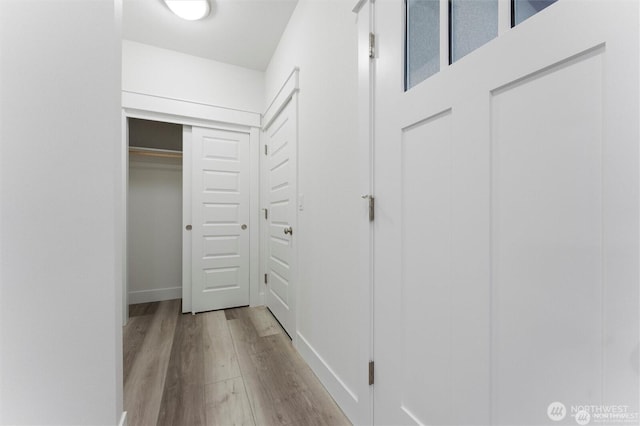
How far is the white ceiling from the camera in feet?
6.66

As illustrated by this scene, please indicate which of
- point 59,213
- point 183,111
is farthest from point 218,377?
point 183,111

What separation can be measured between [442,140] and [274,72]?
220 cm

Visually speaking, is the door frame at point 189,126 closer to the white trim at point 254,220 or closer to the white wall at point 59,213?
the white trim at point 254,220

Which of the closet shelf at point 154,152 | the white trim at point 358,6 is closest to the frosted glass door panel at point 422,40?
the white trim at point 358,6

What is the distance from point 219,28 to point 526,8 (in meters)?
2.35

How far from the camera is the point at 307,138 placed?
181 centimetres

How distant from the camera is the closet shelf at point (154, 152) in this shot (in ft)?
9.35

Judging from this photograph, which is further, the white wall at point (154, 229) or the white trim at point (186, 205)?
the white wall at point (154, 229)

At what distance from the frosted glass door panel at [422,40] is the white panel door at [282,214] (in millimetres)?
1142

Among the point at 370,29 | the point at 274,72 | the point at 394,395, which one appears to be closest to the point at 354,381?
the point at 394,395

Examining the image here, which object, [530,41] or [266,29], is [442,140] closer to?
[530,41]

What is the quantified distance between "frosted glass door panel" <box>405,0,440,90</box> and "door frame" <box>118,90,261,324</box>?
2.14m

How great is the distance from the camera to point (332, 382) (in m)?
1.42

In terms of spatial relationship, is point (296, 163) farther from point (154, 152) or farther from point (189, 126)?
point (154, 152)
